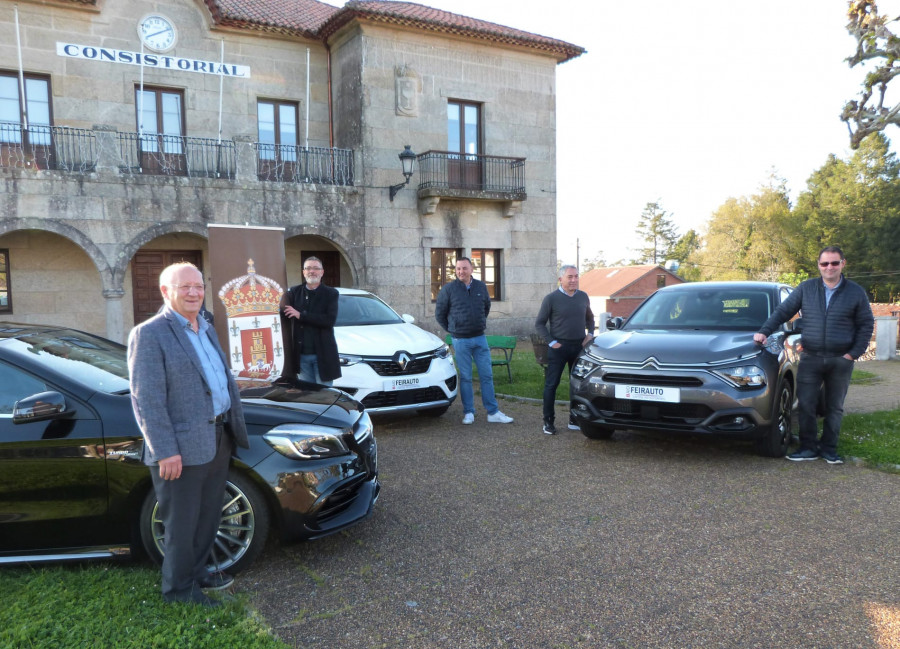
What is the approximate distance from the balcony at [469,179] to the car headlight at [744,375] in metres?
12.8

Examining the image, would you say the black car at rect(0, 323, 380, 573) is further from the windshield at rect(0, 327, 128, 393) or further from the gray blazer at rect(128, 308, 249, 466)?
the gray blazer at rect(128, 308, 249, 466)

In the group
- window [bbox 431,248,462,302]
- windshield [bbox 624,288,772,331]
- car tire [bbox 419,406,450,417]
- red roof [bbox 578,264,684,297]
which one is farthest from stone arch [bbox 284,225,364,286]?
red roof [bbox 578,264,684,297]

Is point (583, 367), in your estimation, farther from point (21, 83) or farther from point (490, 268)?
point (21, 83)

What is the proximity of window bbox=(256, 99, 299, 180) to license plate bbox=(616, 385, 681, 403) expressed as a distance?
13.2 meters

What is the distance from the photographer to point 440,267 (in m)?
18.7

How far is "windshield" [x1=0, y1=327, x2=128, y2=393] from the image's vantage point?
3625mm

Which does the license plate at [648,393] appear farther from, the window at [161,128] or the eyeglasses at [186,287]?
the window at [161,128]

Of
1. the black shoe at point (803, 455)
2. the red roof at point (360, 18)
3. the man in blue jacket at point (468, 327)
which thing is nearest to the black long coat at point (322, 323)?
the man in blue jacket at point (468, 327)

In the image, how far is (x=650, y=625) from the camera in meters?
3.08

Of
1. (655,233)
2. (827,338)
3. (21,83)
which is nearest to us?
(827,338)

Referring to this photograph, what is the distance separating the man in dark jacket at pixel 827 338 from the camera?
5.63 meters

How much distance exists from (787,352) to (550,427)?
245 centimetres

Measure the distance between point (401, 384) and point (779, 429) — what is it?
371 centimetres

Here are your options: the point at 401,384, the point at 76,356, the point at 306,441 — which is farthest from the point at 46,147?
the point at 306,441
